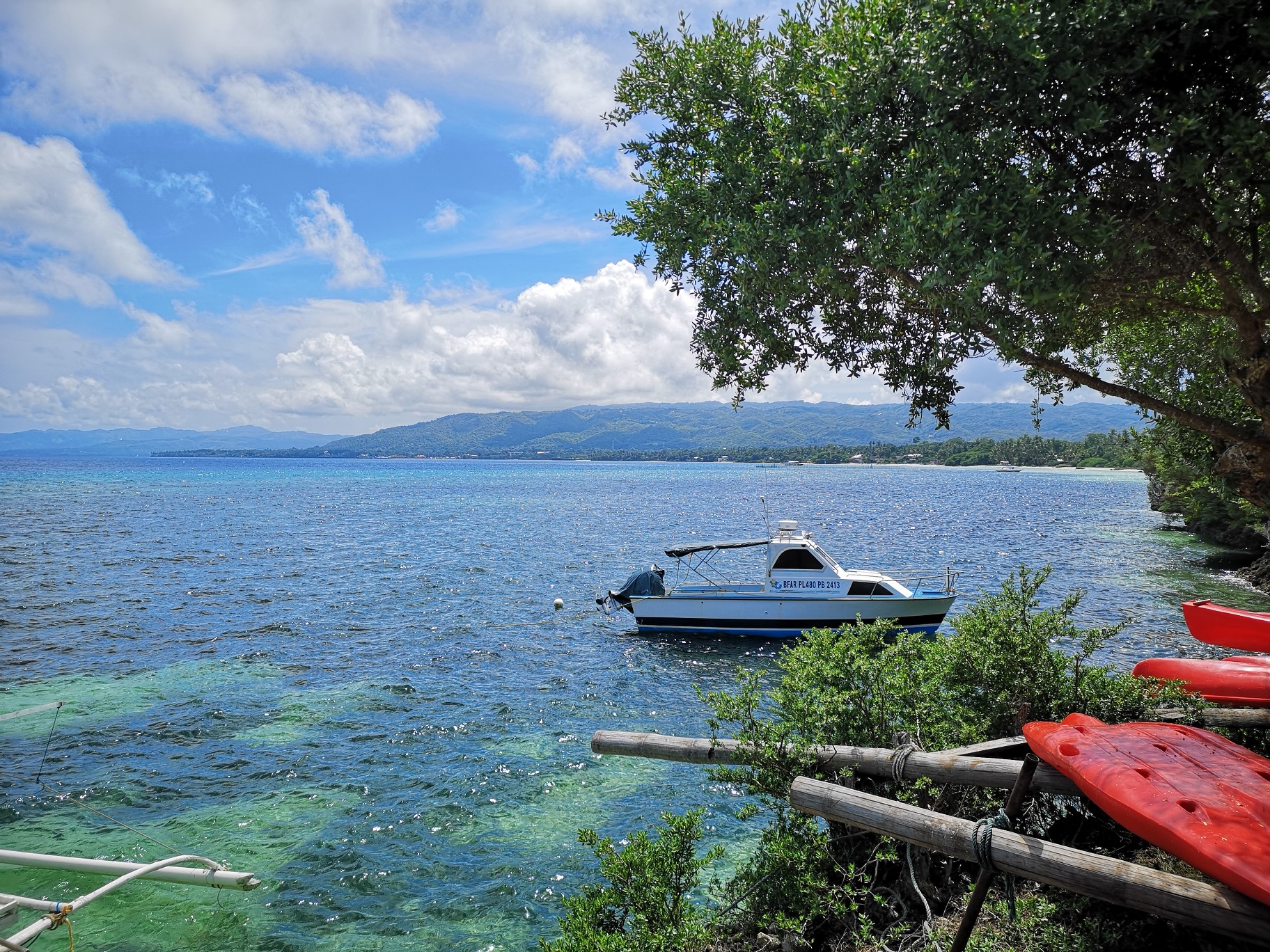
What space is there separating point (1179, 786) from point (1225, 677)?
4349 mm

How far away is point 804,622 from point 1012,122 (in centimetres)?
1922

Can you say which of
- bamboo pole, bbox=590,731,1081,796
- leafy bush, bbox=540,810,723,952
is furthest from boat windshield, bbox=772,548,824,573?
leafy bush, bbox=540,810,723,952

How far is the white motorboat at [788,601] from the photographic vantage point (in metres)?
23.6

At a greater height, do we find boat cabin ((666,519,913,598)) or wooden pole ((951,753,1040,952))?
wooden pole ((951,753,1040,952))

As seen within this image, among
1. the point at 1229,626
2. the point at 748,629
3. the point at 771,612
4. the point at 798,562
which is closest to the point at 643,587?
the point at 748,629

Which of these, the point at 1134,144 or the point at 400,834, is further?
the point at 400,834

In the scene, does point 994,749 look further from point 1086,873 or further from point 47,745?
point 47,745

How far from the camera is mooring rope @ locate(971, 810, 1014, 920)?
4.78 m

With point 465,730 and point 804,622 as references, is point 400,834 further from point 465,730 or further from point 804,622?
point 804,622

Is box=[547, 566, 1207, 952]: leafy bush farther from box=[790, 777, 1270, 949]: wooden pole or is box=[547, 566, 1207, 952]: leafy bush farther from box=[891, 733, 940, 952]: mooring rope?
box=[790, 777, 1270, 949]: wooden pole

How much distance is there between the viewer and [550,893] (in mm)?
10516

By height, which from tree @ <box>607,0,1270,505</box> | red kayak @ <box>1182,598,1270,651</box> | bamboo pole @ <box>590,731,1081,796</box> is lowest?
bamboo pole @ <box>590,731,1081,796</box>

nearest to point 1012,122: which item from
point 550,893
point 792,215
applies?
point 792,215

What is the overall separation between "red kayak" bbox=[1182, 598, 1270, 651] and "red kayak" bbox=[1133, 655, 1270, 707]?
1.86ft
